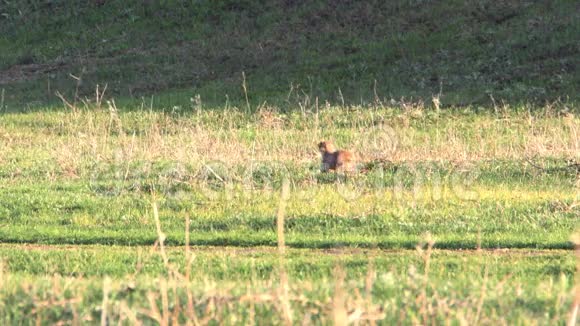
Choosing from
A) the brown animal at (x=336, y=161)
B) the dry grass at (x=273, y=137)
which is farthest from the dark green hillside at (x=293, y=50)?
the brown animal at (x=336, y=161)

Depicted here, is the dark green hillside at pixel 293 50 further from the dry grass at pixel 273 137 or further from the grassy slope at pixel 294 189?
the grassy slope at pixel 294 189

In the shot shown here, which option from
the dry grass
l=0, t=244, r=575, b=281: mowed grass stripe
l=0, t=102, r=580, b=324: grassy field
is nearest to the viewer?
l=0, t=102, r=580, b=324: grassy field

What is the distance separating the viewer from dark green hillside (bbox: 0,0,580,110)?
26953mm

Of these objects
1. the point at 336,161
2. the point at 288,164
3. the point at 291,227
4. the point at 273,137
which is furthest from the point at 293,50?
the point at 291,227

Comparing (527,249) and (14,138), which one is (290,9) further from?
(527,249)

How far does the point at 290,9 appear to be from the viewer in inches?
1337

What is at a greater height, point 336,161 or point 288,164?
point 288,164

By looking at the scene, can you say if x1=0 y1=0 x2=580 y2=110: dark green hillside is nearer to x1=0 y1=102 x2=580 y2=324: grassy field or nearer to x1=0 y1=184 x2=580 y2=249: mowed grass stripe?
x1=0 y1=102 x2=580 y2=324: grassy field

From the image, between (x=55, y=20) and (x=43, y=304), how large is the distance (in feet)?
101

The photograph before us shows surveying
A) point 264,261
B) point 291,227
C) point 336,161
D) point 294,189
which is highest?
point 336,161

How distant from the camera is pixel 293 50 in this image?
31.0 m

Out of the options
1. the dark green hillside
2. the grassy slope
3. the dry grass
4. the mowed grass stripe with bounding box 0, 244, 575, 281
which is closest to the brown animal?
the grassy slope

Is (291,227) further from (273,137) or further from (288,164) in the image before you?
(273,137)

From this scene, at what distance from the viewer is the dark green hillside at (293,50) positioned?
2695 cm
